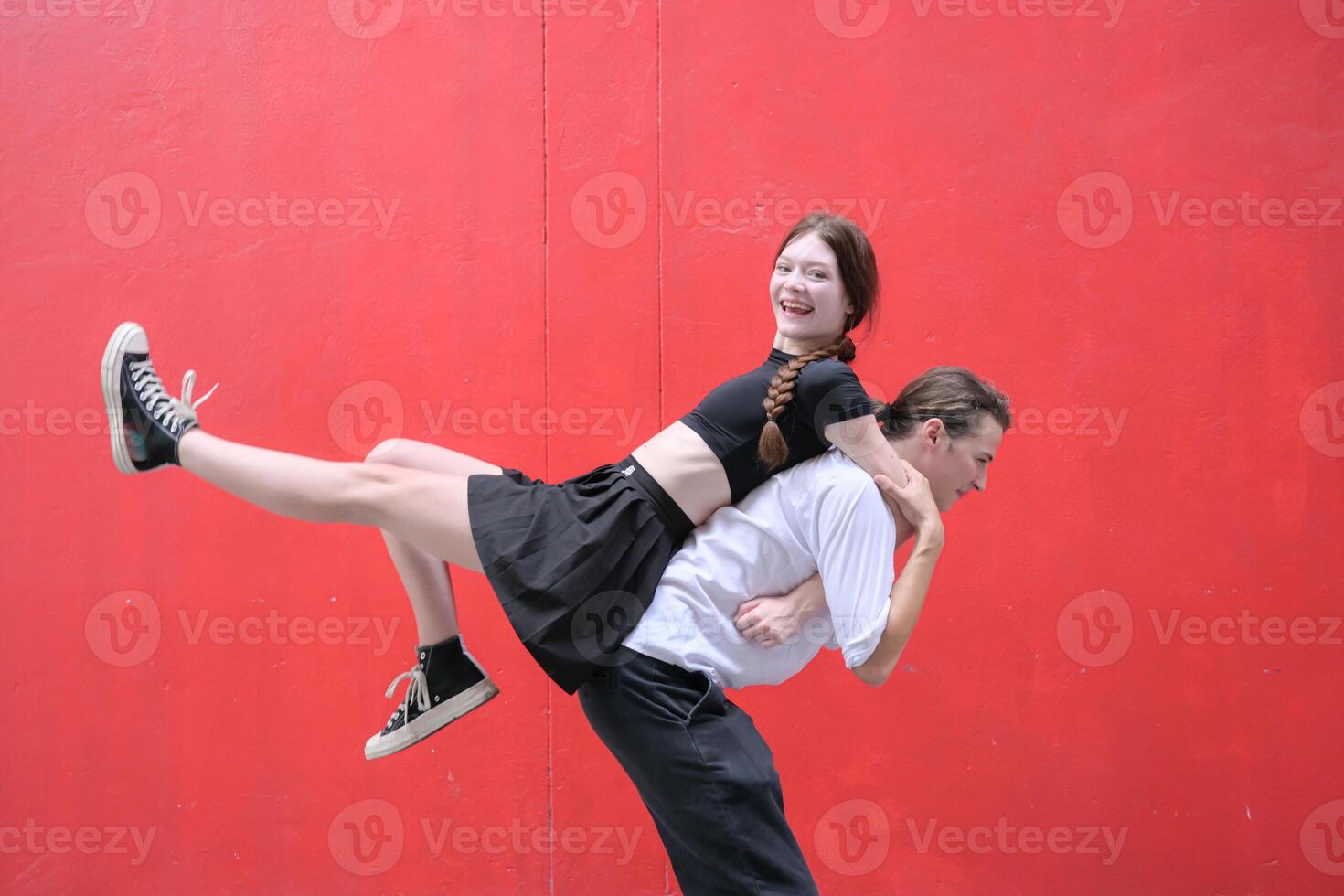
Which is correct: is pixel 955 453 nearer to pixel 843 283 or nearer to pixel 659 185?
pixel 843 283

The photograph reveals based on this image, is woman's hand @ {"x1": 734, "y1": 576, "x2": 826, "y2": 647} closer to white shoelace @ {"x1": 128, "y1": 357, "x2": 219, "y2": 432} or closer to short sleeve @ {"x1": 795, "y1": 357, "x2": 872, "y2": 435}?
short sleeve @ {"x1": 795, "y1": 357, "x2": 872, "y2": 435}

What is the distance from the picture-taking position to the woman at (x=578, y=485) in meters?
1.75

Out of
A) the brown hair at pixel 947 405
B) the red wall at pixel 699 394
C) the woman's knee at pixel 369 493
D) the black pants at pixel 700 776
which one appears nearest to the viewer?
the black pants at pixel 700 776

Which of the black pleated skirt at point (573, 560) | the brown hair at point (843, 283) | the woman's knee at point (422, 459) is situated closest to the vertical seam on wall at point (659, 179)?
the brown hair at point (843, 283)

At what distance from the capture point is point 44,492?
309 centimetres

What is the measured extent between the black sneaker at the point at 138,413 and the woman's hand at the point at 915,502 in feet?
3.92

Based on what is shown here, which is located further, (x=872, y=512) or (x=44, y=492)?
(x=44, y=492)

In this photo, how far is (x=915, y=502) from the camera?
1826 millimetres

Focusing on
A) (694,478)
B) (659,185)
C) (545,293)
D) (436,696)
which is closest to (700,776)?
(694,478)

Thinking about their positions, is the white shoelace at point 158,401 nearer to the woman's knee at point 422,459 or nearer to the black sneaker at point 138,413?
the black sneaker at point 138,413

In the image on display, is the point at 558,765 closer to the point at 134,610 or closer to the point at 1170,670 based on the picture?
the point at 134,610

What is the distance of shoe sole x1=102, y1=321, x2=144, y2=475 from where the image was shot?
77.0 inches

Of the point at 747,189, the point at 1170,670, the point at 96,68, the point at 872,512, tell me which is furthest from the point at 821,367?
the point at 96,68

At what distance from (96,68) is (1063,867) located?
3513mm
